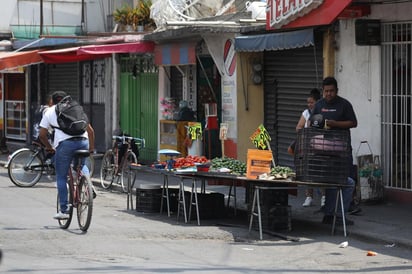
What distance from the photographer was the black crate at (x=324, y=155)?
1212cm

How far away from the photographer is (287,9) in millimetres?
15211

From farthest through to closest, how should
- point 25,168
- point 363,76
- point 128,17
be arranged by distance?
point 128,17
point 25,168
point 363,76

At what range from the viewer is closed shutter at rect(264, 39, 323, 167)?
57.4 ft

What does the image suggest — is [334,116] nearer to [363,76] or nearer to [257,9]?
[363,76]

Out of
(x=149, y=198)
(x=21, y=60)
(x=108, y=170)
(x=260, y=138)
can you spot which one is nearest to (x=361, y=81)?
(x=260, y=138)

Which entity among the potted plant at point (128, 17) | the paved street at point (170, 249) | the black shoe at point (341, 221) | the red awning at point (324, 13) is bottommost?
the paved street at point (170, 249)

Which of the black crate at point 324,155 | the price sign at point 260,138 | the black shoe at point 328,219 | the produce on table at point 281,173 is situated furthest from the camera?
the price sign at point 260,138

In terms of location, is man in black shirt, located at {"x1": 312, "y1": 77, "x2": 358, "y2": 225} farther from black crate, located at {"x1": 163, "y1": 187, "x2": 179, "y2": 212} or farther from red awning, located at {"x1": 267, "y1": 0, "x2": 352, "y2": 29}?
black crate, located at {"x1": 163, "y1": 187, "x2": 179, "y2": 212}

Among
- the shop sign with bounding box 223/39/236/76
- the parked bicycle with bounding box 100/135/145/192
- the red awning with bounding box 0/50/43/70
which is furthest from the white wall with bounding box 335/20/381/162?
the red awning with bounding box 0/50/43/70

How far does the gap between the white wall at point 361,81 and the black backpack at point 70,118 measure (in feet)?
17.0

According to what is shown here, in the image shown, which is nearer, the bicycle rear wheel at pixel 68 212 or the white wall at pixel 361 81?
the bicycle rear wheel at pixel 68 212

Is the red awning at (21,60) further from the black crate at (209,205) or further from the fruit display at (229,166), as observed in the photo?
the fruit display at (229,166)

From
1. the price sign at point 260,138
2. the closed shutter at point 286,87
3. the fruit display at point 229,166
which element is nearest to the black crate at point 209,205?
the fruit display at point 229,166

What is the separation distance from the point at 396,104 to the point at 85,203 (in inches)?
224
